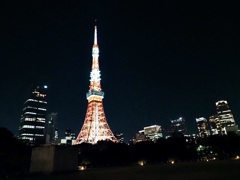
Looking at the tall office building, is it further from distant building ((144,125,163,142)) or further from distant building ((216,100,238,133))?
distant building ((216,100,238,133))

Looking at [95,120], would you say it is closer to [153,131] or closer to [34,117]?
[34,117]

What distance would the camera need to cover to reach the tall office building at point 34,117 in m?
95.1

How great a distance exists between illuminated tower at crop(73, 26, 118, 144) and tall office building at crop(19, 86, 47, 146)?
42877 millimetres

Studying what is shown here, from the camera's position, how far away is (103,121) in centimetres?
6119

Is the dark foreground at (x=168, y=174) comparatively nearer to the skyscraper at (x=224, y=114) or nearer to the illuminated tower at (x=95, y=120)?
the illuminated tower at (x=95, y=120)

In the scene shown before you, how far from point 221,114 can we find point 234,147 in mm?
126306

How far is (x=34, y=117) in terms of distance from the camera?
9788cm

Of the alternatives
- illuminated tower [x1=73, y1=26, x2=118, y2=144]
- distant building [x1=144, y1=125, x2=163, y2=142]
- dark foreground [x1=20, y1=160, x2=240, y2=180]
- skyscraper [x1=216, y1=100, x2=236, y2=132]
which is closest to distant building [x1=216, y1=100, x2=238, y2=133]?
skyscraper [x1=216, y1=100, x2=236, y2=132]

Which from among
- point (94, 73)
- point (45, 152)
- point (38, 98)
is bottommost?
point (45, 152)

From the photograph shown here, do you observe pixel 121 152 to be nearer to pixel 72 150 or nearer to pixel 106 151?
pixel 106 151

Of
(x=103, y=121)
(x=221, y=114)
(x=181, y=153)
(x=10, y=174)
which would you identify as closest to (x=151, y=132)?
(x=221, y=114)

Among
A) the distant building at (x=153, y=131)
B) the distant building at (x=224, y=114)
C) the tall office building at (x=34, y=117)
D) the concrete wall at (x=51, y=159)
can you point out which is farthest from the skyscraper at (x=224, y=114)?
the concrete wall at (x=51, y=159)

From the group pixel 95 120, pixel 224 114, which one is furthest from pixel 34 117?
pixel 224 114

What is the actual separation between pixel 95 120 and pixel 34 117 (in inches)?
1980
